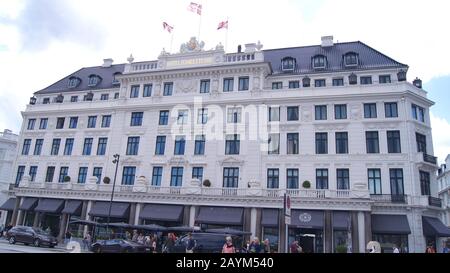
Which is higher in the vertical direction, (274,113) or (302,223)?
(274,113)

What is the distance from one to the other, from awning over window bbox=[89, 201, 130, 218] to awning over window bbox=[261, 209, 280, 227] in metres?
14.9

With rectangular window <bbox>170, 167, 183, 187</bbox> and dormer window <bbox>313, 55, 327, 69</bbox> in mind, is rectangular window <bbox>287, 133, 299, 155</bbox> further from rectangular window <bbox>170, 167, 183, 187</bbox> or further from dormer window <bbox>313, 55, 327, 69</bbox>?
rectangular window <bbox>170, 167, 183, 187</bbox>

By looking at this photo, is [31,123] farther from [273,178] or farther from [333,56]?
[333,56]

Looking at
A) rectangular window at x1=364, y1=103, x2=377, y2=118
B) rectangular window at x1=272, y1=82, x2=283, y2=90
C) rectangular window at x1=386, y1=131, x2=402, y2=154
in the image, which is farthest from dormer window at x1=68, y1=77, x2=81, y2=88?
rectangular window at x1=386, y1=131, x2=402, y2=154

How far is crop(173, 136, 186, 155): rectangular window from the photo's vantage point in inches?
1529

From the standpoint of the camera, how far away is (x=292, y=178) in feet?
114

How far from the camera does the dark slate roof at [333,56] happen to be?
37750 mm

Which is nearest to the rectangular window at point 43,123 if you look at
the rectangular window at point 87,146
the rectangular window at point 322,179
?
the rectangular window at point 87,146

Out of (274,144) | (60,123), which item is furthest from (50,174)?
(274,144)

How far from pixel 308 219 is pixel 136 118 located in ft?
77.9

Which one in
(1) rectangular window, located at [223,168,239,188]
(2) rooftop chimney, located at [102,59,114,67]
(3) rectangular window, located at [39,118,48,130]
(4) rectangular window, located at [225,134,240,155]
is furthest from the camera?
(2) rooftop chimney, located at [102,59,114,67]

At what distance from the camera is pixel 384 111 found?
34.2m

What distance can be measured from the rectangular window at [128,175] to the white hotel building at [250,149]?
0.24 m
